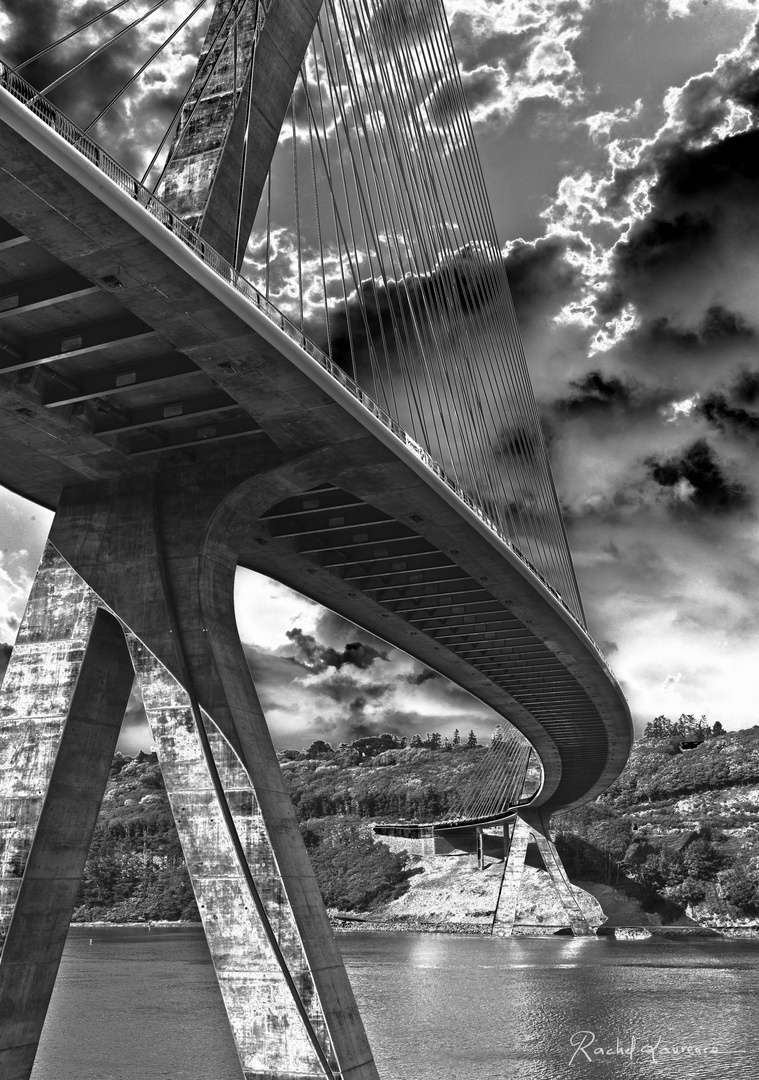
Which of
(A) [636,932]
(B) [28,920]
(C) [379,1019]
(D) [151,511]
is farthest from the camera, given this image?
(A) [636,932]

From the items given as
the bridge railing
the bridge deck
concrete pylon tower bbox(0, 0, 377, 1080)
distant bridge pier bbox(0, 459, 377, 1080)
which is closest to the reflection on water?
distant bridge pier bbox(0, 459, 377, 1080)

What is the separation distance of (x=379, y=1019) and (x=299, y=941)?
1594 cm

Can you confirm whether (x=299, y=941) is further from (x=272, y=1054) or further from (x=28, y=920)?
(x=28, y=920)

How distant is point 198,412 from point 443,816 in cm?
11403

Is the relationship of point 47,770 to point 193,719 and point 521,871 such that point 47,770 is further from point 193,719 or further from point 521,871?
point 521,871

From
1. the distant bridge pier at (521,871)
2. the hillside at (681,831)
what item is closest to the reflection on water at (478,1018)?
the distant bridge pier at (521,871)

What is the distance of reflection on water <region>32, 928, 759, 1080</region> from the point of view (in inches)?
940

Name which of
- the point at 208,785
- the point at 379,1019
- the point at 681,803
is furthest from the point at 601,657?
the point at 681,803

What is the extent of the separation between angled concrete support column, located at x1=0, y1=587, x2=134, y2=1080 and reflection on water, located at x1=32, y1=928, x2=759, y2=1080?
19.7ft

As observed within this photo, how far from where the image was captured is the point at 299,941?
59.0 feet

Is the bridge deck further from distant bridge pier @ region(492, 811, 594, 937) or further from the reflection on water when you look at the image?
distant bridge pier @ region(492, 811, 594, 937)

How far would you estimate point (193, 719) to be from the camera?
1906 cm

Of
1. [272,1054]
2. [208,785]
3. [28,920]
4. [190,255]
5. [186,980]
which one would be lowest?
[186,980]
